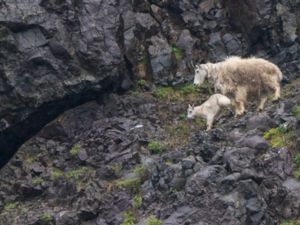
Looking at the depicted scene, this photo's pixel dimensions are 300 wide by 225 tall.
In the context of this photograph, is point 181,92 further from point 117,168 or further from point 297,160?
point 297,160

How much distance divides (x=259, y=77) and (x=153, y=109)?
402 centimetres

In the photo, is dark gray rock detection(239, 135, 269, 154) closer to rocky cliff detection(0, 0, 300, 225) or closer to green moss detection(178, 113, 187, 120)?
rocky cliff detection(0, 0, 300, 225)

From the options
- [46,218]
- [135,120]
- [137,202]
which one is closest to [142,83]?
[135,120]

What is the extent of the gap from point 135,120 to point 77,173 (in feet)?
10.8

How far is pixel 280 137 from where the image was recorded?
78.2 feet

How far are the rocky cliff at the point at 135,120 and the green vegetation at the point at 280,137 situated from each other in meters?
0.04

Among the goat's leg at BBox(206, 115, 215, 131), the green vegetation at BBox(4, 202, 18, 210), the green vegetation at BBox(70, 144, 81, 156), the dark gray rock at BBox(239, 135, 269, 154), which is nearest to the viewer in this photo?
the dark gray rock at BBox(239, 135, 269, 154)

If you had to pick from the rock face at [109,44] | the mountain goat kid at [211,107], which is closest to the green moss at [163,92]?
the rock face at [109,44]

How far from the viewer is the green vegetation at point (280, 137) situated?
77.0ft

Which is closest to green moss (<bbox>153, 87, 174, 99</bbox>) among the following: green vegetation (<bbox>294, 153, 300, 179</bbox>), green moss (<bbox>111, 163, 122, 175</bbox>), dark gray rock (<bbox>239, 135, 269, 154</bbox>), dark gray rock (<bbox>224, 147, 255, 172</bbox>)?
green moss (<bbox>111, 163, 122, 175</bbox>)

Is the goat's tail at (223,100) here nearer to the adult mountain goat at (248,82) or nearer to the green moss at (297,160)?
the adult mountain goat at (248,82)

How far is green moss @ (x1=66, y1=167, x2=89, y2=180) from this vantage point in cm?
2544

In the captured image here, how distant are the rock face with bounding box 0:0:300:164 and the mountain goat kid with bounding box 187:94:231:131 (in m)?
3.20

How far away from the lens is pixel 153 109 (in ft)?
94.8
